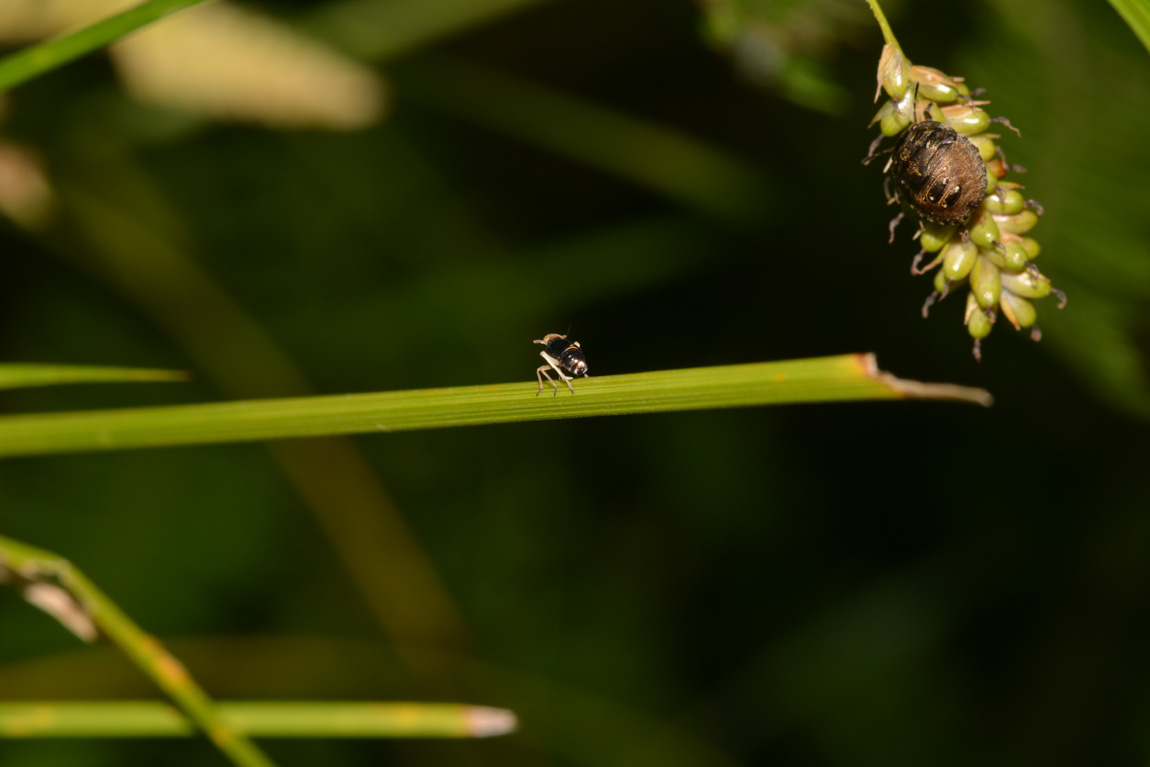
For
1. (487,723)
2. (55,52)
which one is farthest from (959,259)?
(55,52)

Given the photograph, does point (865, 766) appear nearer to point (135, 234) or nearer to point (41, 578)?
point (41, 578)

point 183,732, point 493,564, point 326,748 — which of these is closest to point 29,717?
point 183,732

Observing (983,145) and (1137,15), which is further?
(983,145)

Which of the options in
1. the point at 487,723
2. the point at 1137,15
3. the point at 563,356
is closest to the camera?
the point at 1137,15

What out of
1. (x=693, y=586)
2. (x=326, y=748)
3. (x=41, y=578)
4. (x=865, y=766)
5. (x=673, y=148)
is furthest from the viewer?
(x=693, y=586)

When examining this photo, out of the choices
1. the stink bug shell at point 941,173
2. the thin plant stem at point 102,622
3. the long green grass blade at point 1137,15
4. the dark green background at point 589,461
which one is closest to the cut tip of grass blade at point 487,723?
the thin plant stem at point 102,622

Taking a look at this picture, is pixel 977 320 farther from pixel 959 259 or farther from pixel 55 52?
pixel 55 52
